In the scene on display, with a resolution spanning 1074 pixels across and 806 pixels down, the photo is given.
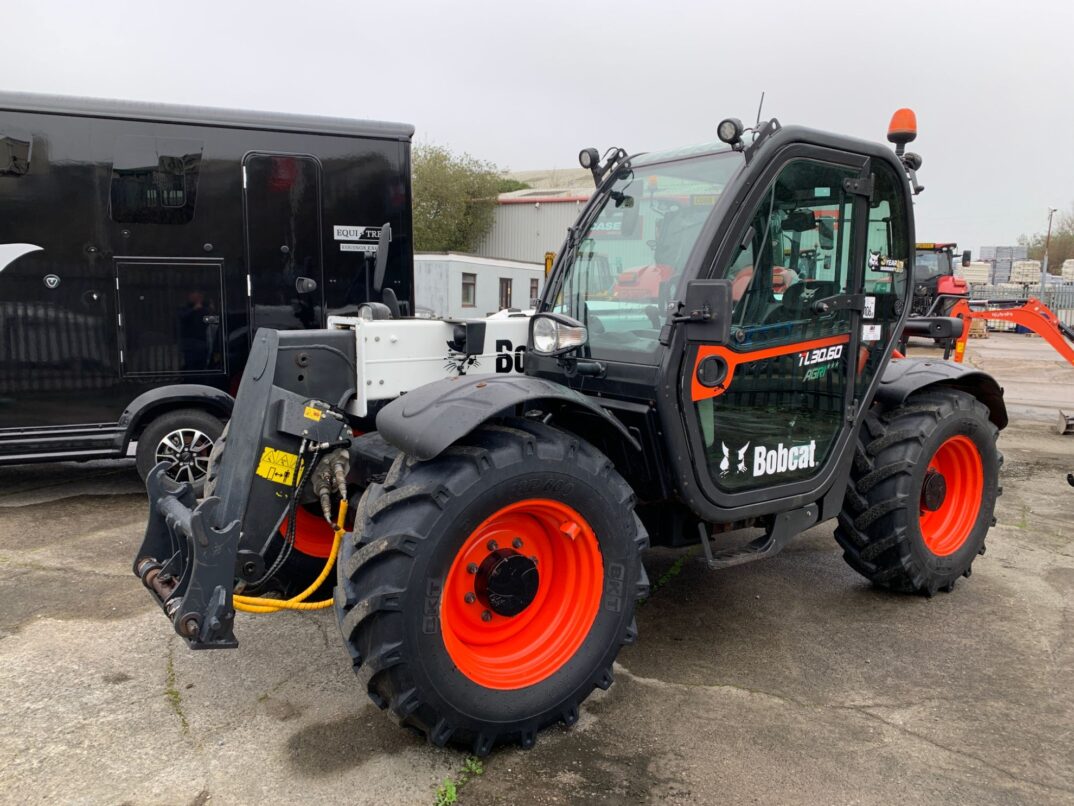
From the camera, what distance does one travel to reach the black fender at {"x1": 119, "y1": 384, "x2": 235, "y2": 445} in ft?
→ 19.4

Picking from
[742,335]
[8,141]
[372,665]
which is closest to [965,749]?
[742,335]

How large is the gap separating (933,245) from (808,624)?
17983 mm

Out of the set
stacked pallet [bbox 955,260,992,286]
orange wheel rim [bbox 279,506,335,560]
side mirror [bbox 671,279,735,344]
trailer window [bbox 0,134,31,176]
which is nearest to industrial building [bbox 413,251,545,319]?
trailer window [bbox 0,134,31,176]

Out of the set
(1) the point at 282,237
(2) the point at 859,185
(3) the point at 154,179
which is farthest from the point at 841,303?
(3) the point at 154,179

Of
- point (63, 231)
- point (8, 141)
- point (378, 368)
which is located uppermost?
point (8, 141)

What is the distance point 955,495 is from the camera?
4.67 m

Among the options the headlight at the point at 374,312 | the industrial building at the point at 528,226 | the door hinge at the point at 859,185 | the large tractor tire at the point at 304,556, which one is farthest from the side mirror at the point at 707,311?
the industrial building at the point at 528,226

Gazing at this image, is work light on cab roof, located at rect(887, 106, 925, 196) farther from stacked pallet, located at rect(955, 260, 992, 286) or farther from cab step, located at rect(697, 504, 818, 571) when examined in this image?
stacked pallet, located at rect(955, 260, 992, 286)

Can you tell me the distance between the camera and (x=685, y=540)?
3.73 metres

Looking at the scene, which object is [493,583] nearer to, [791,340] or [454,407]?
[454,407]

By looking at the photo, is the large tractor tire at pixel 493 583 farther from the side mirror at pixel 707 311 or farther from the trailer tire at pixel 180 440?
the trailer tire at pixel 180 440

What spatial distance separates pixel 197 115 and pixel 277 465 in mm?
3992

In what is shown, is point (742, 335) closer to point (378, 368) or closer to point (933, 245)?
point (378, 368)

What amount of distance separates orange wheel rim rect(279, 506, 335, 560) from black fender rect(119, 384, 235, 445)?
249 cm
